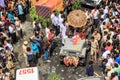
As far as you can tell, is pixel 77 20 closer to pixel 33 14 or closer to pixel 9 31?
pixel 9 31

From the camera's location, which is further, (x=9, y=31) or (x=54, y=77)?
(x=9, y=31)

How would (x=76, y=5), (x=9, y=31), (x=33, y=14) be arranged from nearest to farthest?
(x=9, y=31)
(x=33, y=14)
(x=76, y=5)

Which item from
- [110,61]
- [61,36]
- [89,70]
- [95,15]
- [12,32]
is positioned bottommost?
[89,70]

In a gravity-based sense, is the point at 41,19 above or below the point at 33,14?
below

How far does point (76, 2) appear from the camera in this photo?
22.6 meters

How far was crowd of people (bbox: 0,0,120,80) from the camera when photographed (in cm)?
1631

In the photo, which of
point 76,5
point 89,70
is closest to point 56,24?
point 76,5

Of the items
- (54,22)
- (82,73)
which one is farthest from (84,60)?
(54,22)

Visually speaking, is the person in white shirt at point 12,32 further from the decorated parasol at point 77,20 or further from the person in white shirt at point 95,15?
the person in white shirt at point 95,15

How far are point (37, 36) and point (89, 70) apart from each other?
381 cm

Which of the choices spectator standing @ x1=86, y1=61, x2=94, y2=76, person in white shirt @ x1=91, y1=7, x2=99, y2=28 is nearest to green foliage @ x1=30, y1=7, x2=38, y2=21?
person in white shirt @ x1=91, y1=7, x2=99, y2=28

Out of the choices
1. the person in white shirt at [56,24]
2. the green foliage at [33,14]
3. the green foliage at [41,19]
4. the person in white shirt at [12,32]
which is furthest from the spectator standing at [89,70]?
the green foliage at [33,14]

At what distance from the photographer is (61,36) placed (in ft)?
64.5

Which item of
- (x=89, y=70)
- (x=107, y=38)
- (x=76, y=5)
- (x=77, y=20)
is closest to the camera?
(x=89, y=70)
